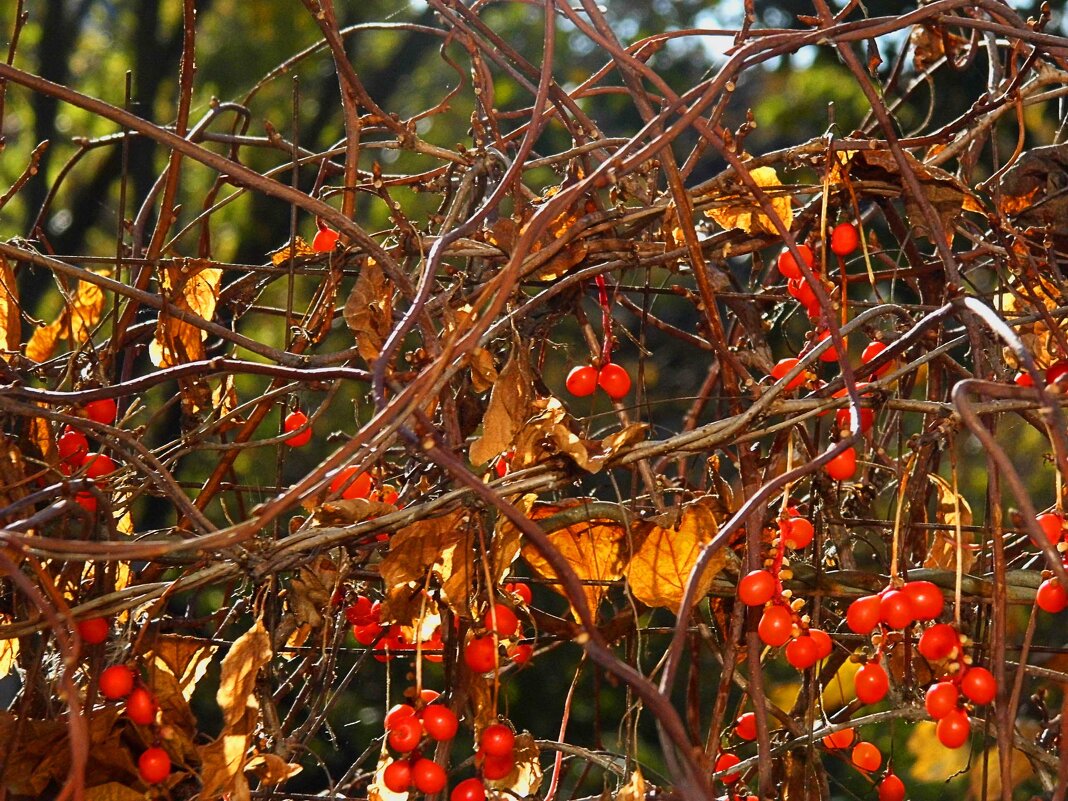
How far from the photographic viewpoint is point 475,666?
82cm

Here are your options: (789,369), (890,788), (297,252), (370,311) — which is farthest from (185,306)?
(890,788)

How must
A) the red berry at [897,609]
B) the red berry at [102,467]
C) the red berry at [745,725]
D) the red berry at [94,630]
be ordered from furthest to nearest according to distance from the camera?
1. the red berry at [745,725]
2. the red berry at [102,467]
3. the red berry at [94,630]
4. the red berry at [897,609]

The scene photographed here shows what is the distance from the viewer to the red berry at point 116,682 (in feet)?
2.74

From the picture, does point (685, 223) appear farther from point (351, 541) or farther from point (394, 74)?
point (394, 74)

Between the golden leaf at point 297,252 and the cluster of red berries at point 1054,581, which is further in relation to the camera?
the golden leaf at point 297,252

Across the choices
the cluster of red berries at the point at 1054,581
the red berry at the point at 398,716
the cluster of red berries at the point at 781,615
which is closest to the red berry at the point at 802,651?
the cluster of red berries at the point at 781,615

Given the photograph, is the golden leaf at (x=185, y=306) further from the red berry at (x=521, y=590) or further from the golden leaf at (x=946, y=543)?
the golden leaf at (x=946, y=543)

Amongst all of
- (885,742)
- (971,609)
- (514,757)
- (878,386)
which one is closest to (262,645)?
(514,757)

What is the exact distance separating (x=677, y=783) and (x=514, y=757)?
30 centimetres

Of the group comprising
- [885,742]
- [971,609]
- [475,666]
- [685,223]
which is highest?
[685,223]

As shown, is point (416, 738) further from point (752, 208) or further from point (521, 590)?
point (752, 208)

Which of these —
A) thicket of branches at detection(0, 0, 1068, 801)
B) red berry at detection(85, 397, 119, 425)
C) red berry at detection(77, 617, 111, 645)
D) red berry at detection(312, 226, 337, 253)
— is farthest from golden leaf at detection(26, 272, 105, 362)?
red berry at detection(77, 617, 111, 645)

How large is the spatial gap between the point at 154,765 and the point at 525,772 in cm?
26

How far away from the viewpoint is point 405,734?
812 mm
